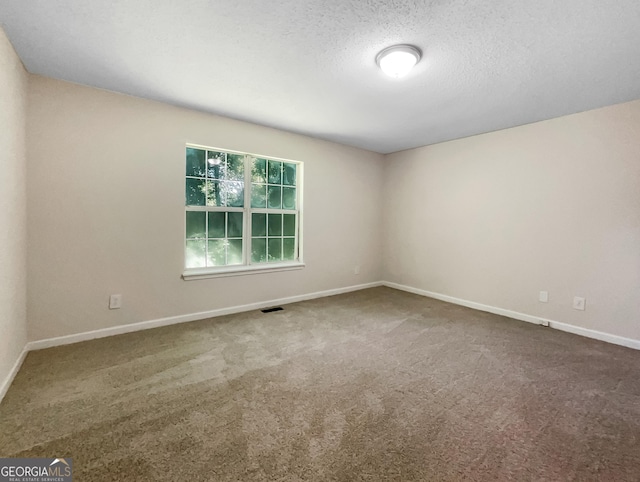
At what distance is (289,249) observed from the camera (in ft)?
13.5

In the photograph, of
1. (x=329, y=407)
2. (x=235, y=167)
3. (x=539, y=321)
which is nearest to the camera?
(x=329, y=407)

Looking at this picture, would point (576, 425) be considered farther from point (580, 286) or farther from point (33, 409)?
point (33, 409)

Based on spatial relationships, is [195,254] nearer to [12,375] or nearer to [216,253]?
[216,253]

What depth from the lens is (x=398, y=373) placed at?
211cm

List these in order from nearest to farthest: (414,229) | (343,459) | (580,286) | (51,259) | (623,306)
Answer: (343,459) < (51,259) < (623,306) < (580,286) < (414,229)

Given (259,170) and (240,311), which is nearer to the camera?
(240,311)

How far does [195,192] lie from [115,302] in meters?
1.41

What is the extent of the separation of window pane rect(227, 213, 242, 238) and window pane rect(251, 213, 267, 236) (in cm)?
19

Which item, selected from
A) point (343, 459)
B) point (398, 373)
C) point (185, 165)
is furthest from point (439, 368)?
point (185, 165)

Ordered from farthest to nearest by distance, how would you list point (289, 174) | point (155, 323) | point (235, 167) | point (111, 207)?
1. point (289, 174)
2. point (235, 167)
3. point (155, 323)
4. point (111, 207)

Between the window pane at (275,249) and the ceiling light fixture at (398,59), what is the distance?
2534 millimetres

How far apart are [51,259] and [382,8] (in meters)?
3.23

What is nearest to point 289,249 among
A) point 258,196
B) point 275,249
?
point 275,249

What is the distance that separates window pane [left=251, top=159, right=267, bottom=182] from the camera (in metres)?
3.69
